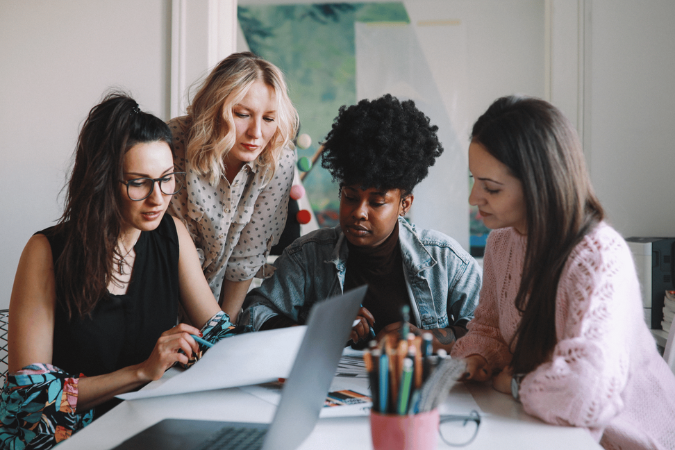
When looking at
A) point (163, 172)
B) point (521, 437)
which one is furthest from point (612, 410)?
point (163, 172)

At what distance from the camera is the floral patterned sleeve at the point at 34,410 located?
3.18ft

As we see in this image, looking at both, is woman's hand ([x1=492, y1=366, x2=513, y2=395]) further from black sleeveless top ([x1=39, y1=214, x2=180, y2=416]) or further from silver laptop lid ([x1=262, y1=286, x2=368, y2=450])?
black sleeveless top ([x1=39, y1=214, x2=180, y2=416])

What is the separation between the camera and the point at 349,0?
11.0 feet

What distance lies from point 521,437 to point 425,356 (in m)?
0.28

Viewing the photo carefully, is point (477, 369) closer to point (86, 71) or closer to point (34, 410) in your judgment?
point (34, 410)

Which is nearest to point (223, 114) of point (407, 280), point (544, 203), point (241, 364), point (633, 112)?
point (407, 280)

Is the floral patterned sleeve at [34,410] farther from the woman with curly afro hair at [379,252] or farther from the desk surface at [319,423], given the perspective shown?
the woman with curly afro hair at [379,252]

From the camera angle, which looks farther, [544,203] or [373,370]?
[544,203]

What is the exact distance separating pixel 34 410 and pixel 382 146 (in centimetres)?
99

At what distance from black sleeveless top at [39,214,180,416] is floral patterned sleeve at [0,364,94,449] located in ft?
0.47

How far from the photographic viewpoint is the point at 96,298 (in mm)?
1146

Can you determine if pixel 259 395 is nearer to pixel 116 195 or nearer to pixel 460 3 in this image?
pixel 116 195

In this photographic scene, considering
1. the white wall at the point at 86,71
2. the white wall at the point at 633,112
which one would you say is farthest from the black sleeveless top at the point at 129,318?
the white wall at the point at 633,112

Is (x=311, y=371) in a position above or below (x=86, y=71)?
below
